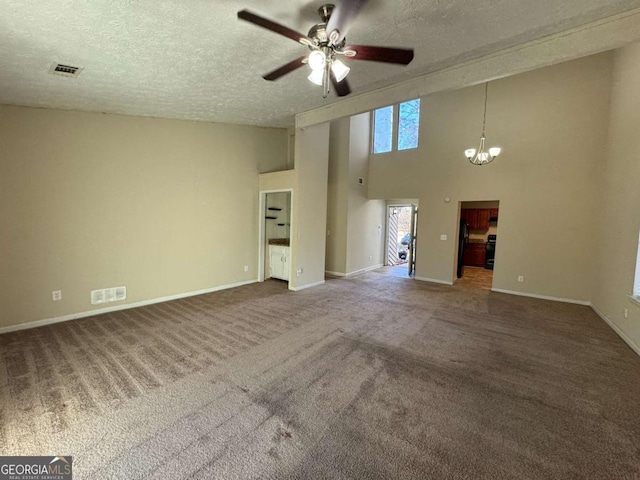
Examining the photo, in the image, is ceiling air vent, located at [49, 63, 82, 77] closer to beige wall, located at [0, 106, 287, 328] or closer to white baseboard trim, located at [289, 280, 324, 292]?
beige wall, located at [0, 106, 287, 328]

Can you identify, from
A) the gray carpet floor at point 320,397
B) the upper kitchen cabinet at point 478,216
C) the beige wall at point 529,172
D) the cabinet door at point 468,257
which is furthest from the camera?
the cabinet door at point 468,257

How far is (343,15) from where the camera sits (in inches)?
74.3

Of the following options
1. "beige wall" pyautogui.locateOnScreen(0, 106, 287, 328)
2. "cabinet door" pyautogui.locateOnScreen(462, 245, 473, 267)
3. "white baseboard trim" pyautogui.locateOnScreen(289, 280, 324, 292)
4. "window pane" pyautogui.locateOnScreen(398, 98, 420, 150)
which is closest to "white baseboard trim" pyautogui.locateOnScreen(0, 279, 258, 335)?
"beige wall" pyautogui.locateOnScreen(0, 106, 287, 328)

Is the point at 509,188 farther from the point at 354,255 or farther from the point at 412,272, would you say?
the point at 354,255

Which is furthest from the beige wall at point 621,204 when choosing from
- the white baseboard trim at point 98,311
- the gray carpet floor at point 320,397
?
the white baseboard trim at point 98,311

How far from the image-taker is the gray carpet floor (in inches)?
67.8

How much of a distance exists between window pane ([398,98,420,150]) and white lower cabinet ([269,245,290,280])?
13.9 ft

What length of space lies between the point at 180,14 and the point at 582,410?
4534 mm

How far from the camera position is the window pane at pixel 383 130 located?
25.1 feet

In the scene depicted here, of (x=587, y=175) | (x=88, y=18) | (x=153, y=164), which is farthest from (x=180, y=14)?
(x=587, y=175)

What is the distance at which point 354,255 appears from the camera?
25.1 ft

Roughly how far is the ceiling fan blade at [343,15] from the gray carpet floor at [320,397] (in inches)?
113

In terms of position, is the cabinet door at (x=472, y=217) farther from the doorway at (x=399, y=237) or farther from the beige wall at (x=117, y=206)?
the beige wall at (x=117, y=206)

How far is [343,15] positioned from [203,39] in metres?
1.43
